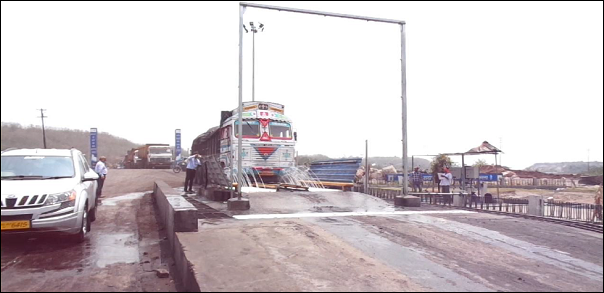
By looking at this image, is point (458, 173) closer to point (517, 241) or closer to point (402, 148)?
point (402, 148)

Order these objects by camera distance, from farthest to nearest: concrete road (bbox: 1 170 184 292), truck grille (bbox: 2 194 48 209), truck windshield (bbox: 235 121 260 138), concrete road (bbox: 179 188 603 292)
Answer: truck windshield (bbox: 235 121 260 138) < truck grille (bbox: 2 194 48 209) < concrete road (bbox: 1 170 184 292) < concrete road (bbox: 179 188 603 292)

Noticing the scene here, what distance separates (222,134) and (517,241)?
41.7ft

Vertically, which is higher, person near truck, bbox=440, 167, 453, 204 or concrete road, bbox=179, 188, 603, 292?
person near truck, bbox=440, 167, 453, 204

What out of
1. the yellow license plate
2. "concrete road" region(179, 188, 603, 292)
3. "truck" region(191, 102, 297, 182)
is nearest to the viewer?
the yellow license plate

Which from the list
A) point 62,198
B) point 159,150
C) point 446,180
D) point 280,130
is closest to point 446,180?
point 446,180

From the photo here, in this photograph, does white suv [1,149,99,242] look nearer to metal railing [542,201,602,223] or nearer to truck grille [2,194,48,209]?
truck grille [2,194,48,209]

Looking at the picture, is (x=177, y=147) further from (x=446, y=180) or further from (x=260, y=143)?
(x=446, y=180)

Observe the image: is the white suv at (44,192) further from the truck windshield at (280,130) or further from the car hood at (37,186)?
the truck windshield at (280,130)

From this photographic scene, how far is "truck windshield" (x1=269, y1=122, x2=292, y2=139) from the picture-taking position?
17.0 metres

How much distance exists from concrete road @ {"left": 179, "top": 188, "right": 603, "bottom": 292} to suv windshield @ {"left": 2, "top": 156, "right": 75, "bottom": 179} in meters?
2.51

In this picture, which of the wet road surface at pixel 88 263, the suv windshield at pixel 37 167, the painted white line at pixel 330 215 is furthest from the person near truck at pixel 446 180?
the suv windshield at pixel 37 167

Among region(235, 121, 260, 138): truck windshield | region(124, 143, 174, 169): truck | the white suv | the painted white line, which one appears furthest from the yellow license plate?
region(124, 143, 174, 169): truck

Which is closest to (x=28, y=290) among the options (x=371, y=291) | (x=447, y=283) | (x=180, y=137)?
(x=371, y=291)

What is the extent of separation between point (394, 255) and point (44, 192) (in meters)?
5.18
